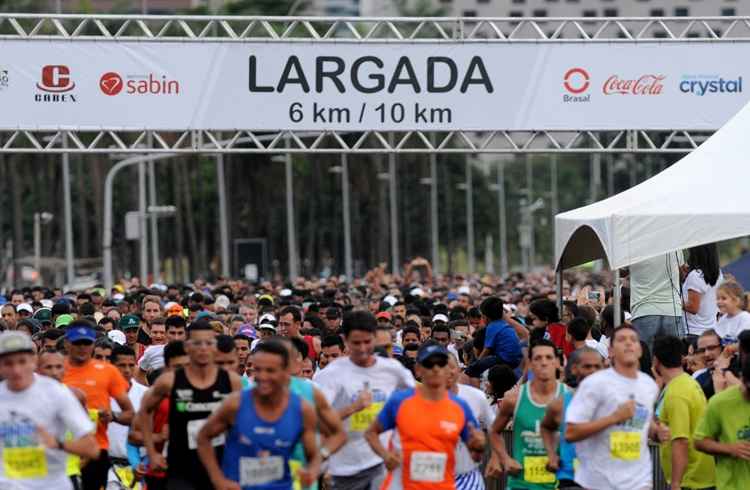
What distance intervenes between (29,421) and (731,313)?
6.19 m

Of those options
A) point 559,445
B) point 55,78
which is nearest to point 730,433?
point 559,445

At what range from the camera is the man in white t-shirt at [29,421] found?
31.8 ft

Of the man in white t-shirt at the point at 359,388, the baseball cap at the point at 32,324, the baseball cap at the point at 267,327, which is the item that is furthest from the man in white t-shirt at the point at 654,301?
the man in white t-shirt at the point at 359,388

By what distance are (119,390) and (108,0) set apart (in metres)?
125

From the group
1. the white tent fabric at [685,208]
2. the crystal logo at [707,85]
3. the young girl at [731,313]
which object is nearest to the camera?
the young girl at [731,313]

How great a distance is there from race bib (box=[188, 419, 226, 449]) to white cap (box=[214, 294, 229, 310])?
48.0 feet

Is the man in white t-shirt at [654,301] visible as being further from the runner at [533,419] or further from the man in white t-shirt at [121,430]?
the runner at [533,419]

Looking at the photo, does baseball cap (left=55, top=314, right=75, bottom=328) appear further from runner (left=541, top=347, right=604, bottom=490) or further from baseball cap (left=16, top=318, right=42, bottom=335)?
runner (left=541, top=347, right=604, bottom=490)

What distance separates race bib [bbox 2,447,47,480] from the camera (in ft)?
32.6

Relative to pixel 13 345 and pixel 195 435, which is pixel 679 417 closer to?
pixel 195 435

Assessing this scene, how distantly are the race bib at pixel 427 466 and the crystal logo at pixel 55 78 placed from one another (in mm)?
13610

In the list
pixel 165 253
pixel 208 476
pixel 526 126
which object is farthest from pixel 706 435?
pixel 165 253

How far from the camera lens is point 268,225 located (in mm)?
79125

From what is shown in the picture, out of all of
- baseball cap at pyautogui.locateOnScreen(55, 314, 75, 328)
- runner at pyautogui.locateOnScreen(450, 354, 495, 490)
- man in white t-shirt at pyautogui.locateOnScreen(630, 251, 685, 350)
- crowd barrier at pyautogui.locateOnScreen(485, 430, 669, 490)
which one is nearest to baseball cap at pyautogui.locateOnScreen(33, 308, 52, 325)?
baseball cap at pyautogui.locateOnScreen(55, 314, 75, 328)
